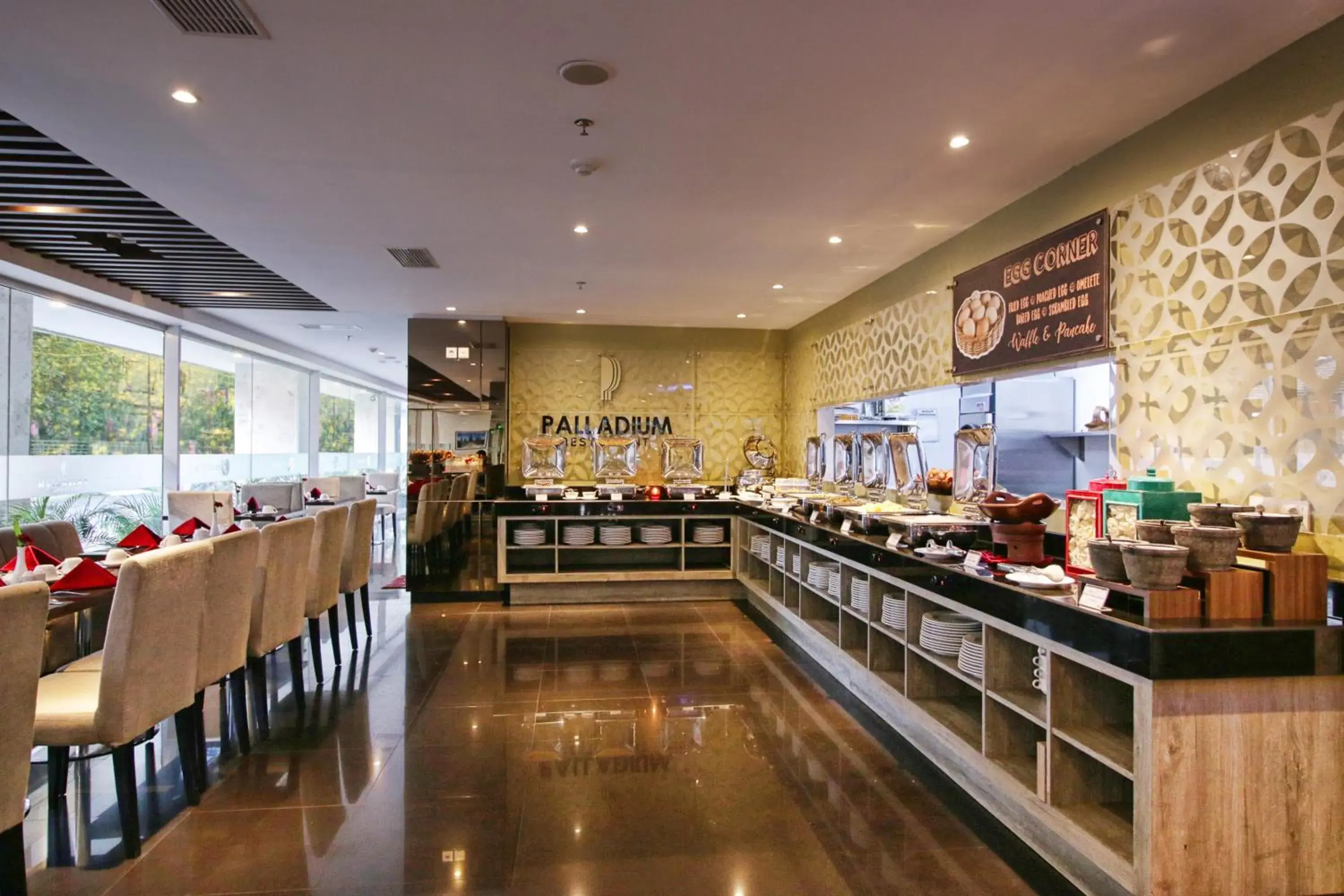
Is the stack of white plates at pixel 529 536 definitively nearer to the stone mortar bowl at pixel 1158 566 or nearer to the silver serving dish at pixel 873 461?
the silver serving dish at pixel 873 461

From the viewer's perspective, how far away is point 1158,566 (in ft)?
7.84

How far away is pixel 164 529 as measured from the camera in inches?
340

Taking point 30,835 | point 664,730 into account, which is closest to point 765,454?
point 664,730

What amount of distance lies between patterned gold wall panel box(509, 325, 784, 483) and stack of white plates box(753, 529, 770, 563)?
5.34 feet

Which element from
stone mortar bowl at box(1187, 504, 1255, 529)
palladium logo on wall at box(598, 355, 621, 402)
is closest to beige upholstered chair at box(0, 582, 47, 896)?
stone mortar bowl at box(1187, 504, 1255, 529)

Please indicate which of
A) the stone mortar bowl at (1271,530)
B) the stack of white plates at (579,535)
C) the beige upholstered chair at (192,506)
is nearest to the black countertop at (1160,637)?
the stone mortar bowl at (1271,530)

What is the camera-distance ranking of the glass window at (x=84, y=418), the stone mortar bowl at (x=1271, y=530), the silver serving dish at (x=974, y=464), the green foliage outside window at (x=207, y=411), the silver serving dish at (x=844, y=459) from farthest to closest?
1. the green foliage outside window at (x=207, y=411)
2. the glass window at (x=84, y=418)
3. the silver serving dish at (x=844, y=459)
4. the silver serving dish at (x=974, y=464)
5. the stone mortar bowl at (x=1271, y=530)

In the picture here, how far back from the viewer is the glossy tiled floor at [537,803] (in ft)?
8.78

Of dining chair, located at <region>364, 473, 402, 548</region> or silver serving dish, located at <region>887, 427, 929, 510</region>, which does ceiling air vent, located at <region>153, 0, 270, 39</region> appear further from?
dining chair, located at <region>364, 473, 402, 548</region>

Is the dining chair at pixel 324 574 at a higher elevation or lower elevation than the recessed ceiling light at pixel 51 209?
lower

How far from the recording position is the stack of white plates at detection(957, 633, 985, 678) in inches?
127

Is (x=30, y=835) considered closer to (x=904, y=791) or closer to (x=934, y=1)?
(x=904, y=791)

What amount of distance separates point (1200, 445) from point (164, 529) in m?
9.62

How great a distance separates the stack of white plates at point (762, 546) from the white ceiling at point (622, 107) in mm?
2586
